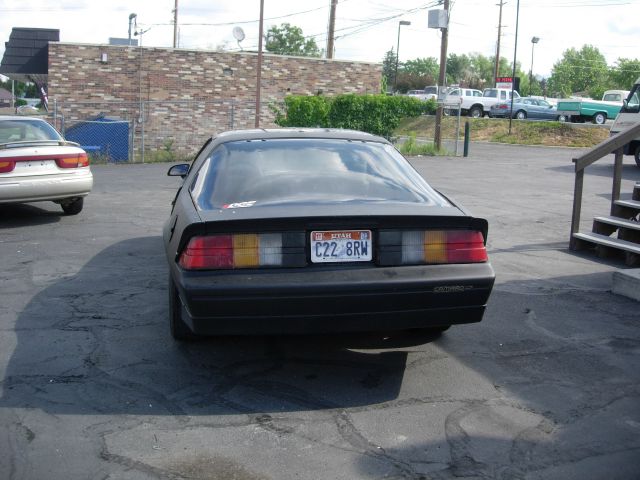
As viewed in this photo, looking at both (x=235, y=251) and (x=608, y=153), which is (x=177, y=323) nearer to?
(x=235, y=251)

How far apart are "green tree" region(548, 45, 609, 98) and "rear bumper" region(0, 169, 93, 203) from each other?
309ft

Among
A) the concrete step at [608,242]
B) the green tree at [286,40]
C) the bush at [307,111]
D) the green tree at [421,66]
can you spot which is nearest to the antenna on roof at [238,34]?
the bush at [307,111]

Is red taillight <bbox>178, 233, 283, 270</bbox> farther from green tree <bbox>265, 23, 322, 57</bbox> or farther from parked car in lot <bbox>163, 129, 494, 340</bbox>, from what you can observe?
green tree <bbox>265, 23, 322, 57</bbox>

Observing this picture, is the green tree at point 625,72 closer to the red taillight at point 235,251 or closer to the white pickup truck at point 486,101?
the white pickup truck at point 486,101

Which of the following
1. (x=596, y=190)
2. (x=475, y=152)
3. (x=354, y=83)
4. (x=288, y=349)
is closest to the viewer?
(x=288, y=349)

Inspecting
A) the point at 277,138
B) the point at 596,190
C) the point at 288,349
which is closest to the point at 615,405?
the point at 288,349

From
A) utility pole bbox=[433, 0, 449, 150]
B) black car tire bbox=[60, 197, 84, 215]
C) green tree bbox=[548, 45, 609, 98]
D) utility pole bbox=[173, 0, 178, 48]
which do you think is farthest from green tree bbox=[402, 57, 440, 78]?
black car tire bbox=[60, 197, 84, 215]

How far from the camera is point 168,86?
101ft

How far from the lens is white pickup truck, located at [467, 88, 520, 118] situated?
A: 1832 inches

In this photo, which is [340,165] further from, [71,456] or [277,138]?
[71,456]

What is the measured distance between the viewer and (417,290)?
4.43 m

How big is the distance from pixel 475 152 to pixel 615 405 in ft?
82.5

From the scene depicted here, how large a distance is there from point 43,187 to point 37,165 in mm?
303

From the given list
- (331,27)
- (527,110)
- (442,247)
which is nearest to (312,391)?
(442,247)
